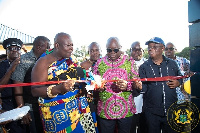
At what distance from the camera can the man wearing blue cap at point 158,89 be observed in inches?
114

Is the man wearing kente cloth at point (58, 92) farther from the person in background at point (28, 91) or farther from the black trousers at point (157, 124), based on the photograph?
the black trousers at point (157, 124)

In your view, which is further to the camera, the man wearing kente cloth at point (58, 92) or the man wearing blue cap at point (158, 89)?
the man wearing blue cap at point (158, 89)

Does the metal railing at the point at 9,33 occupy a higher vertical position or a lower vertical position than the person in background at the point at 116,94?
higher

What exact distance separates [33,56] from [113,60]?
1.85m

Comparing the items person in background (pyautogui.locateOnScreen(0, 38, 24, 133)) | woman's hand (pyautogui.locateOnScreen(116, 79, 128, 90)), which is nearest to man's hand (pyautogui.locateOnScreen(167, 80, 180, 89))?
woman's hand (pyautogui.locateOnScreen(116, 79, 128, 90))

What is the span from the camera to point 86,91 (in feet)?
8.74

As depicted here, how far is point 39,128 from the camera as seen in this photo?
11.1 feet

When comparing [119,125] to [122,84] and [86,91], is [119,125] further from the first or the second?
[86,91]

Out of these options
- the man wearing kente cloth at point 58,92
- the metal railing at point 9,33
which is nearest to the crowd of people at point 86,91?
the man wearing kente cloth at point 58,92

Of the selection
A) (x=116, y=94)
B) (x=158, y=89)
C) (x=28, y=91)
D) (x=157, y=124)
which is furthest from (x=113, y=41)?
(x=28, y=91)

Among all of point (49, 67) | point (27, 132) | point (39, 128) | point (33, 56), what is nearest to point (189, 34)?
point (49, 67)

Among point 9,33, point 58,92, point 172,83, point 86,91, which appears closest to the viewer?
point 58,92

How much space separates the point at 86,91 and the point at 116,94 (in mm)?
607

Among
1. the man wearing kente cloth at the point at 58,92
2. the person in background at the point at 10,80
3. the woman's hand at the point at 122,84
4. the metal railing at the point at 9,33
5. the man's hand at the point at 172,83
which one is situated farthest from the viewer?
the metal railing at the point at 9,33
